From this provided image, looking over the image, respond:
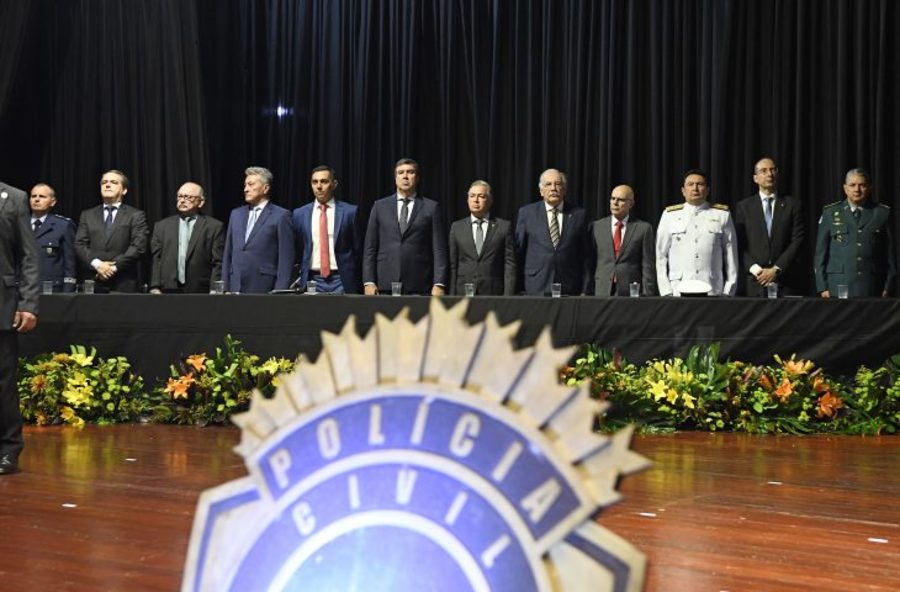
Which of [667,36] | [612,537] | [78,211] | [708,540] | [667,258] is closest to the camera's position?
[612,537]

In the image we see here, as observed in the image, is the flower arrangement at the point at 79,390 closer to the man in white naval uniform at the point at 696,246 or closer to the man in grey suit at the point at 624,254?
the man in grey suit at the point at 624,254

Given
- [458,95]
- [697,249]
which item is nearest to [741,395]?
[697,249]

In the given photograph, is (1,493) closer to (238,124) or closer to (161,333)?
(161,333)

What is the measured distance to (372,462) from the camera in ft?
3.32

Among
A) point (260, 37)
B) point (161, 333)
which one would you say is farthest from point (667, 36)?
point (161, 333)

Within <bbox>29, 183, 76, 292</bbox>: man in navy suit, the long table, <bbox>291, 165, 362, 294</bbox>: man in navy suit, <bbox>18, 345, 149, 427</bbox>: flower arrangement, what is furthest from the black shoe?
<bbox>29, 183, 76, 292</bbox>: man in navy suit

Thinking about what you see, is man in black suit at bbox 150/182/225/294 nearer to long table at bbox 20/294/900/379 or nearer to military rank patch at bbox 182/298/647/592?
long table at bbox 20/294/900/379

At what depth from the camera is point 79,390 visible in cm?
555

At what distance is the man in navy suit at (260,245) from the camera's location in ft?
21.1

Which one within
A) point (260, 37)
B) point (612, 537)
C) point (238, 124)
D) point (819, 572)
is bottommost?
point (819, 572)

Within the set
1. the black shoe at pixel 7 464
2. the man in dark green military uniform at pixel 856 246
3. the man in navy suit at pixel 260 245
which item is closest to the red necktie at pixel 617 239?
the man in dark green military uniform at pixel 856 246

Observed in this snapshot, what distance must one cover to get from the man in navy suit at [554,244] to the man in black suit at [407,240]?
468 millimetres

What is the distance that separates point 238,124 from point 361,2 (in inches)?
50.0

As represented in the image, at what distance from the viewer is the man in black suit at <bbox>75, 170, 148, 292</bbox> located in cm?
673
